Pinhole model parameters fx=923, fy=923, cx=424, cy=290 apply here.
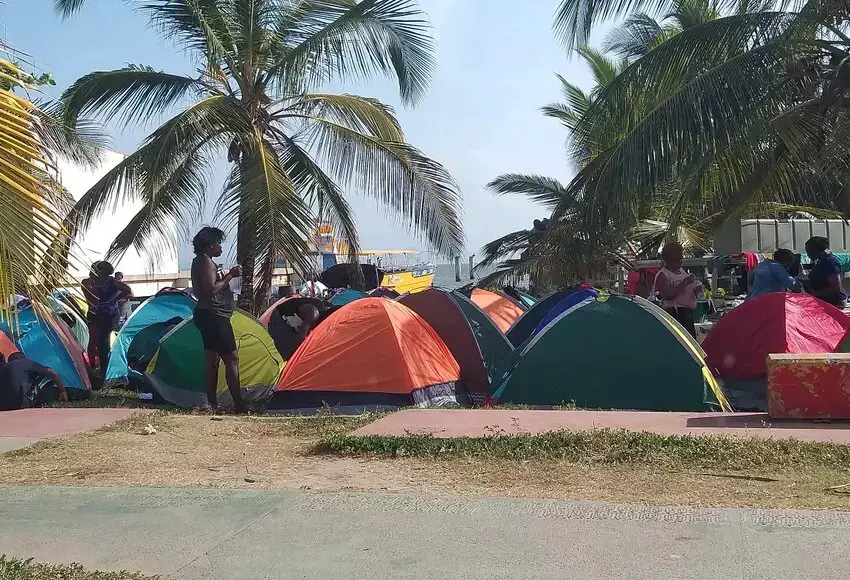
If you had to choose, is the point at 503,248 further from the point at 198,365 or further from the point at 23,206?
the point at 23,206

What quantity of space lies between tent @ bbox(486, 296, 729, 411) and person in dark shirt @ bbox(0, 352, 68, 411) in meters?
5.01

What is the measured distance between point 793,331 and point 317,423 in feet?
17.8

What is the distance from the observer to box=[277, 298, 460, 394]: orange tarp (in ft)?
31.7

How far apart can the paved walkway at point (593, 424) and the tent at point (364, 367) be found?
746 mm

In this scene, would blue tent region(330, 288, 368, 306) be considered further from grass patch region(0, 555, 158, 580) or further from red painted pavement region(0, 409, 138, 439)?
grass patch region(0, 555, 158, 580)

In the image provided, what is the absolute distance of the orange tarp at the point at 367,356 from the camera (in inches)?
380

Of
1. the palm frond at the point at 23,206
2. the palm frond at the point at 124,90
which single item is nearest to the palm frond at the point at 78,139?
the palm frond at the point at 124,90

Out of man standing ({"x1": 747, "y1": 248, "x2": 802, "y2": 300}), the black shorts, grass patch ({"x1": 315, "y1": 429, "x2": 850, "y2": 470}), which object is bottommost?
grass patch ({"x1": 315, "y1": 429, "x2": 850, "y2": 470})

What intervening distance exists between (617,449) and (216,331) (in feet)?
14.4

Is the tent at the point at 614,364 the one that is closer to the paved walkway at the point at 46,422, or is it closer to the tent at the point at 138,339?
the paved walkway at the point at 46,422

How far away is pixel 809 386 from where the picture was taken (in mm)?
7781

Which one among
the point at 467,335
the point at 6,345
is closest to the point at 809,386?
the point at 467,335

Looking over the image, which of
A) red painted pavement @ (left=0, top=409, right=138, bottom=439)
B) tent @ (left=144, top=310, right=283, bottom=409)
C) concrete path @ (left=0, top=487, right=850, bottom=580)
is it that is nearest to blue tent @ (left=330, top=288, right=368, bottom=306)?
tent @ (left=144, top=310, right=283, bottom=409)

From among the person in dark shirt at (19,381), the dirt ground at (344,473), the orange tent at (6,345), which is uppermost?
the orange tent at (6,345)
